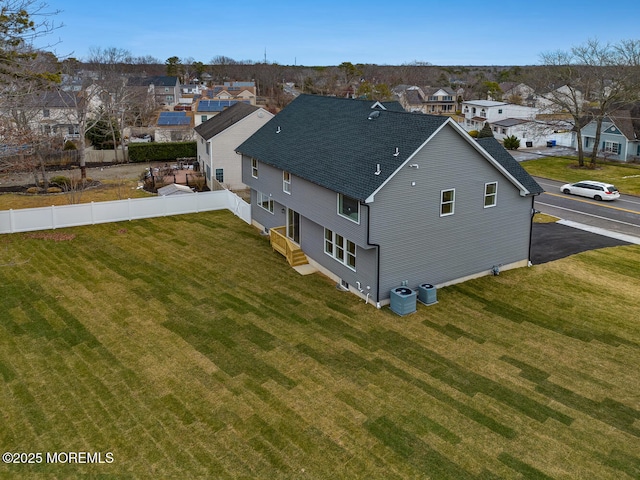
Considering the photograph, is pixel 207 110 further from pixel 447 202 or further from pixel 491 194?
pixel 447 202

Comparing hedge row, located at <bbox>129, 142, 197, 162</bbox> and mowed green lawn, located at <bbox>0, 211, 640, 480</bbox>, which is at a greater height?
hedge row, located at <bbox>129, 142, 197, 162</bbox>

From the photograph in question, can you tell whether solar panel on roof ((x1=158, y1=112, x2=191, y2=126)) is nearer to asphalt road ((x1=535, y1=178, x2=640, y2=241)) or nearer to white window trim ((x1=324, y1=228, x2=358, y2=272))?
asphalt road ((x1=535, y1=178, x2=640, y2=241))

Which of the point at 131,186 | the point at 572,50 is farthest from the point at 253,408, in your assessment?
the point at 572,50

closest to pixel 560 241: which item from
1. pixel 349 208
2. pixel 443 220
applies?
pixel 443 220

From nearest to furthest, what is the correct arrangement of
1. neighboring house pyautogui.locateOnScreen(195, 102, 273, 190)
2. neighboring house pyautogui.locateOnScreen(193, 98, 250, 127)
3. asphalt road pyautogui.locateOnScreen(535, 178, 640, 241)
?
1. asphalt road pyautogui.locateOnScreen(535, 178, 640, 241)
2. neighboring house pyautogui.locateOnScreen(195, 102, 273, 190)
3. neighboring house pyautogui.locateOnScreen(193, 98, 250, 127)

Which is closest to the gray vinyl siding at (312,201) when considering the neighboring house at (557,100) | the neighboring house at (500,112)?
the neighboring house at (557,100)

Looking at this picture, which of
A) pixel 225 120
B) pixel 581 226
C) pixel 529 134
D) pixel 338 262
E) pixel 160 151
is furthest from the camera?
pixel 529 134

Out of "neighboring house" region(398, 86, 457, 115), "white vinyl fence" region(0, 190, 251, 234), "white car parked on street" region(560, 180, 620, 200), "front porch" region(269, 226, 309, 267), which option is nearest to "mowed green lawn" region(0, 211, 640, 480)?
"front porch" region(269, 226, 309, 267)

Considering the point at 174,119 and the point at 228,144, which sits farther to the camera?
the point at 174,119
